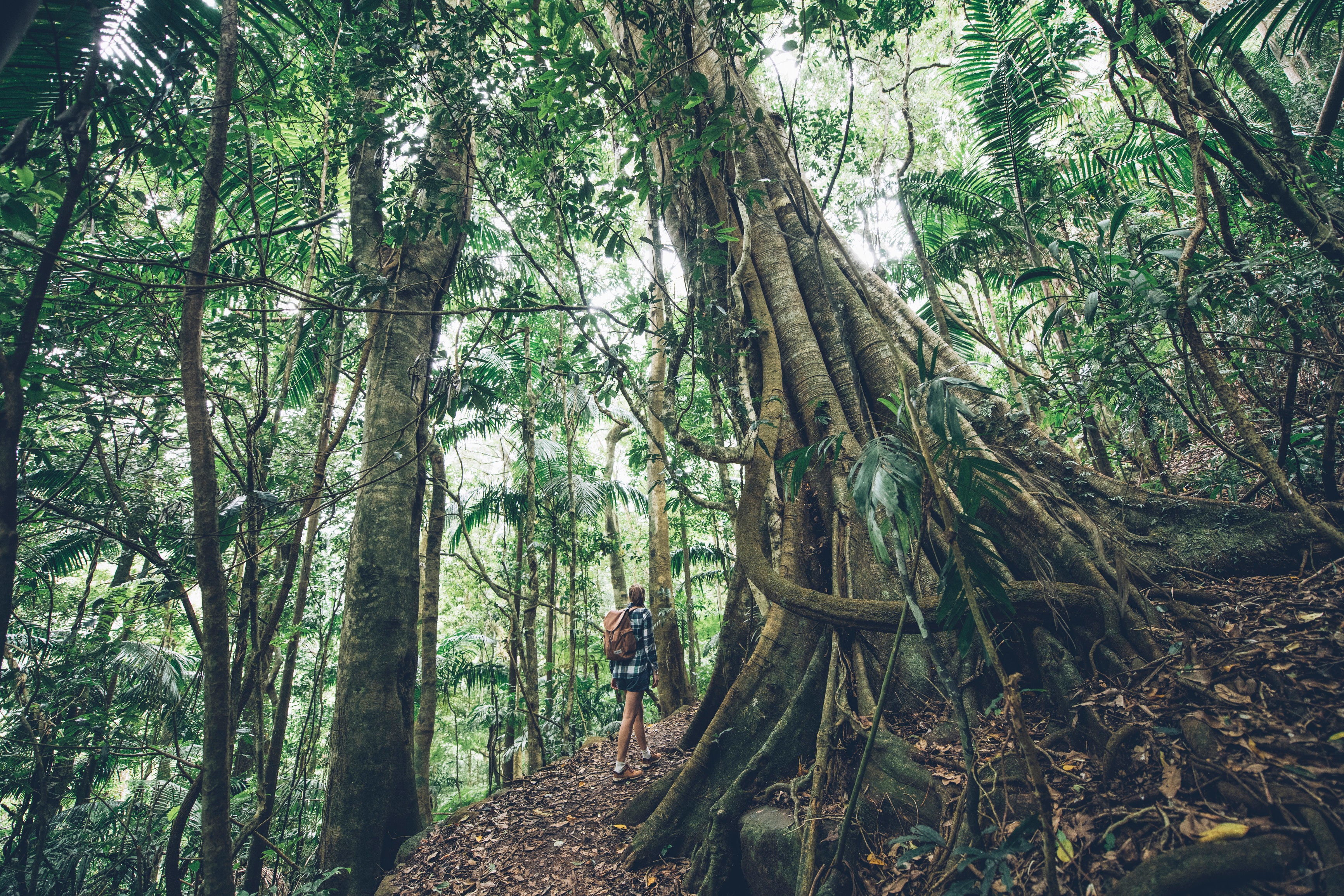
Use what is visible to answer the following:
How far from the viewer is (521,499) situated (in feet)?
19.1

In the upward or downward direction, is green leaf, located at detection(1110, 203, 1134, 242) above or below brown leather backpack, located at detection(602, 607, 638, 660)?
above

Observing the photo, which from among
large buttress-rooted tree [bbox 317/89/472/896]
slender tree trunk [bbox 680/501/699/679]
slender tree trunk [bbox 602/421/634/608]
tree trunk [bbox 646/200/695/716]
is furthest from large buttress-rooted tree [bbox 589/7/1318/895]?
slender tree trunk [bbox 680/501/699/679]

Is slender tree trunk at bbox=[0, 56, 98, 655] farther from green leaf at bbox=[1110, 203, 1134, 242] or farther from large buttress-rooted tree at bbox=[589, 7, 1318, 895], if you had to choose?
green leaf at bbox=[1110, 203, 1134, 242]

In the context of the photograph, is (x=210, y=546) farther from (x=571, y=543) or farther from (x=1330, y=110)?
(x=1330, y=110)

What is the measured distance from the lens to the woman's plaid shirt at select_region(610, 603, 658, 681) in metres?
4.41

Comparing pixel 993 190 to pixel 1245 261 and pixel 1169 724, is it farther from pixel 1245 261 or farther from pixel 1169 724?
pixel 1169 724

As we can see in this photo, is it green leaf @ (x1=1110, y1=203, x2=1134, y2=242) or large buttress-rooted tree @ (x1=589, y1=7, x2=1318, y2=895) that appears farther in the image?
green leaf @ (x1=1110, y1=203, x2=1134, y2=242)

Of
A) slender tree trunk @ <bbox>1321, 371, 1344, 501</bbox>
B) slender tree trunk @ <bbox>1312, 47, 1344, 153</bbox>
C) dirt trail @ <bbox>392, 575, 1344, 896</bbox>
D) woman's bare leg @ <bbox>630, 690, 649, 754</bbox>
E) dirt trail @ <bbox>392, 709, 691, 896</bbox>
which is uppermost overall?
slender tree trunk @ <bbox>1312, 47, 1344, 153</bbox>

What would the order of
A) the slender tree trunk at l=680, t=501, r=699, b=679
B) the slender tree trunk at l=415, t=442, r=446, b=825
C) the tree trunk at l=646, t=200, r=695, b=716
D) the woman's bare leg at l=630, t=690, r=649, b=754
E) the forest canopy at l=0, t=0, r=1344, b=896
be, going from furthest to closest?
1. the slender tree trunk at l=680, t=501, r=699, b=679
2. the tree trunk at l=646, t=200, r=695, b=716
3. the slender tree trunk at l=415, t=442, r=446, b=825
4. the woman's bare leg at l=630, t=690, r=649, b=754
5. the forest canopy at l=0, t=0, r=1344, b=896

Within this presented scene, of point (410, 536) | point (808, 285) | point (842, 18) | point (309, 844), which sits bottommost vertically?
point (309, 844)

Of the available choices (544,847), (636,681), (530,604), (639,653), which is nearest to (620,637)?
(639,653)

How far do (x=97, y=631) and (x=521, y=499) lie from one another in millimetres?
3234

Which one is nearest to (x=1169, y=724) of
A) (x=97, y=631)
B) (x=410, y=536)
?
(x=410, y=536)

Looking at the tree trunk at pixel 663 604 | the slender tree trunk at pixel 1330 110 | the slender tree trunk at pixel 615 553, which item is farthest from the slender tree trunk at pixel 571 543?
the slender tree trunk at pixel 1330 110
